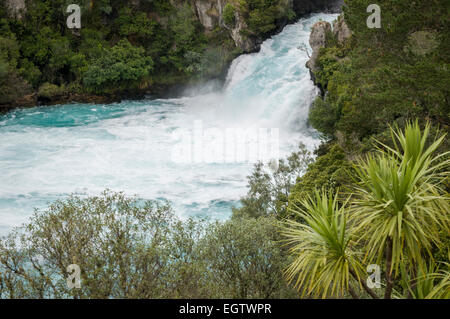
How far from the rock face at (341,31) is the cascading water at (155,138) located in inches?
156

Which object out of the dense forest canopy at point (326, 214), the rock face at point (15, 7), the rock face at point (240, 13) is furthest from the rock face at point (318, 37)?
the rock face at point (15, 7)

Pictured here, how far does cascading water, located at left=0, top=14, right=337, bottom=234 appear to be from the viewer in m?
22.9

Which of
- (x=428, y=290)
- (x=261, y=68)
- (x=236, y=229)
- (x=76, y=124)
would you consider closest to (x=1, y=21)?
(x=76, y=124)

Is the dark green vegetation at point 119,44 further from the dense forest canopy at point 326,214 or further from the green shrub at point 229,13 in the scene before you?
the dense forest canopy at point 326,214

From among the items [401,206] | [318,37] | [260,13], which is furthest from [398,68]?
[260,13]

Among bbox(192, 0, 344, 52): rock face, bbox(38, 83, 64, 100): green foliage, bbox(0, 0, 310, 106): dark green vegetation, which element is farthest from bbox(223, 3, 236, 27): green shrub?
bbox(38, 83, 64, 100): green foliage

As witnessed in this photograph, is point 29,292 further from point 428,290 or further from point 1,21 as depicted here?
point 1,21

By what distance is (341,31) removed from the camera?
85.8 ft

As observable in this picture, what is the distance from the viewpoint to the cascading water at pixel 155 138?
22.9m

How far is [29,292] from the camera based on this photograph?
31.0ft

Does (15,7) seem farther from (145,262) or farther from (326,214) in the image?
(326,214)

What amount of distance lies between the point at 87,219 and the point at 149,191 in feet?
38.7

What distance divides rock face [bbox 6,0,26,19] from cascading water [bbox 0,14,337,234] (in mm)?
8250

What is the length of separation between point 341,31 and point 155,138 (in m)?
14.0
